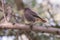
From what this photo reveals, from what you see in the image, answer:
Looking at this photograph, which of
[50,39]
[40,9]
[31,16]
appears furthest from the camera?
[40,9]

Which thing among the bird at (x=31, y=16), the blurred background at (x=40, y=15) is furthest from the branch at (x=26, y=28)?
the bird at (x=31, y=16)

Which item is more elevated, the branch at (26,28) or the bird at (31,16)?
the bird at (31,16)

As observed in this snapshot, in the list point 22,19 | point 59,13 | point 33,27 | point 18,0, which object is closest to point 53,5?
point 59,13

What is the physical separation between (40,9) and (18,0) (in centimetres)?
79

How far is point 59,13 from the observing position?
178 inches

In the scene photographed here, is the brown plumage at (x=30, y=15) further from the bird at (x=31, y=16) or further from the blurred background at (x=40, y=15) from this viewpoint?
the blurred background at (x=40, y=15)

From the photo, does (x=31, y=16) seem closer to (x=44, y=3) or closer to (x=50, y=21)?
(x=50, y=21)

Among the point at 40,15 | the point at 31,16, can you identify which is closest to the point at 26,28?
the point at 31,16

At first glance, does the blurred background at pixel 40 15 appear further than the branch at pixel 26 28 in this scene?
Yes

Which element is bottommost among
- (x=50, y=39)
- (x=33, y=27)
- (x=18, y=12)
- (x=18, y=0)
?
(x=50, y=39)

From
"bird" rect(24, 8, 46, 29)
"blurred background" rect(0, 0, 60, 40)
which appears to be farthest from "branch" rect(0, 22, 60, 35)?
"bird" rect(24, 8, 46, 29)

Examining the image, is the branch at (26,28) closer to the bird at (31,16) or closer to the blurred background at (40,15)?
the blurred background at (40,15)

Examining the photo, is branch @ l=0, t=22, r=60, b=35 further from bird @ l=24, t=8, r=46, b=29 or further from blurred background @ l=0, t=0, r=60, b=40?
bird @ l=24, t=8, r=46, b=29

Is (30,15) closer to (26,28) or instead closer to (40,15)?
(26,28)
